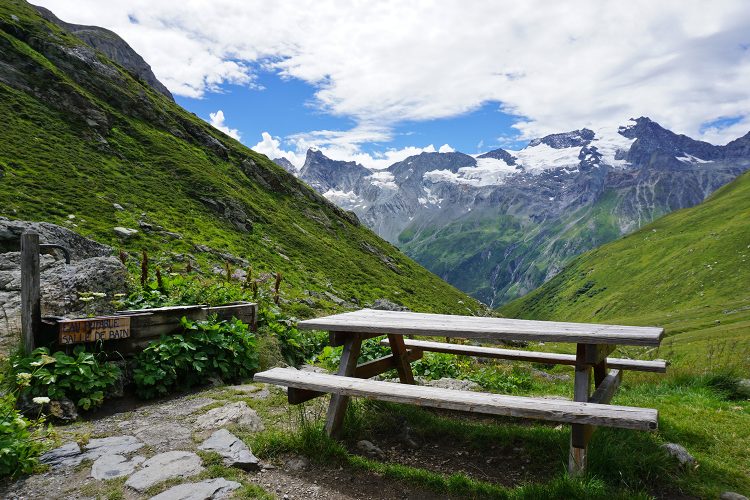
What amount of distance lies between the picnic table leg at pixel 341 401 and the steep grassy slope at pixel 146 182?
20263 millimetres

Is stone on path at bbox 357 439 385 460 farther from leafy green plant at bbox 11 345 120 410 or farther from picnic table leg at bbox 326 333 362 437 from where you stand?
leafy green plant at bbox 11 345 120 410

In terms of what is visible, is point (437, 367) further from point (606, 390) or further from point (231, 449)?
point (231, 449)

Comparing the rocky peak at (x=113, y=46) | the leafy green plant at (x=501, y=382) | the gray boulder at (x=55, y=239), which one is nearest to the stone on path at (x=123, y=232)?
the gray boulder at (x=55, y=239)

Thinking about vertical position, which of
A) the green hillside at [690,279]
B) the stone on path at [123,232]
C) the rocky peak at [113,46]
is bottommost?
the green hillside at [690,279]

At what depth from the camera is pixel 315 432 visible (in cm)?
636

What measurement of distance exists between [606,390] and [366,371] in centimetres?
370

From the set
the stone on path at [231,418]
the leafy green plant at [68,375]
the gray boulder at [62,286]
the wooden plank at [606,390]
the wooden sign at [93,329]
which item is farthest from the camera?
the gray boulder at [62,286]

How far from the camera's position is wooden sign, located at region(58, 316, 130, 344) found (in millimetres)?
7594

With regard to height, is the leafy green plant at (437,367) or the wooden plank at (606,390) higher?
the wooden plank at (606,390)

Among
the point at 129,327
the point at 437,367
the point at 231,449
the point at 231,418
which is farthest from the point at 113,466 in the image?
the point at 437,367

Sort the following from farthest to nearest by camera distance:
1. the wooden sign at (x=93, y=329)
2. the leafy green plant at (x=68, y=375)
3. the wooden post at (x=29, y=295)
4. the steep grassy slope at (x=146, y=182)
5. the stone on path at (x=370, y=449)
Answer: the steep grassy slope at (x=146, y=182), the wooden sign at (x=93, y=329), the wooden post at (x=29, y=295), the leafy green plant at (x=68, y=375), the stone on path at (x=370, y=449)

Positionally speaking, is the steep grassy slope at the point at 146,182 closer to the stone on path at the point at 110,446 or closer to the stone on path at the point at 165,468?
the stone on path at the point at 110,446

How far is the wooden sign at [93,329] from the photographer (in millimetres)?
7594

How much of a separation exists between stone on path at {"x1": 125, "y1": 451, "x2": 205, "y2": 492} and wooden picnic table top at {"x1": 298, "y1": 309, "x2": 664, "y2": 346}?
249 centimetres
